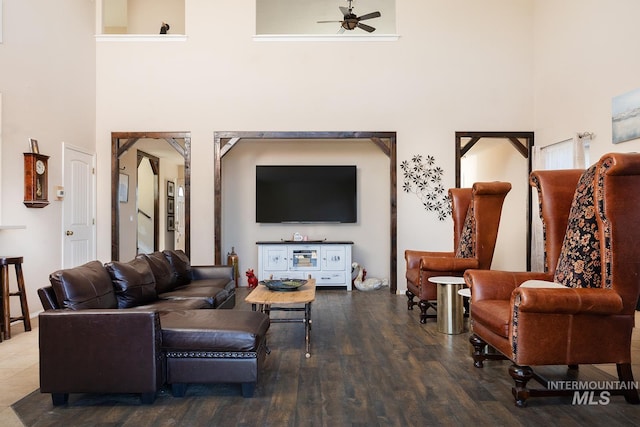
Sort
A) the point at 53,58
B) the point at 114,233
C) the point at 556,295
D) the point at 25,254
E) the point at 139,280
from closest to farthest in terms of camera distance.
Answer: the point at 556,295, the point at 139,280, the point at 25,254, the point at 53,58, the point at 114,233

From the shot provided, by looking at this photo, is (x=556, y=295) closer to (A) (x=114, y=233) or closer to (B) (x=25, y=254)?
(B) (x=25, y=254)

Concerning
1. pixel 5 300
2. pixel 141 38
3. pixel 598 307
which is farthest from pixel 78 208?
pixel 598 307

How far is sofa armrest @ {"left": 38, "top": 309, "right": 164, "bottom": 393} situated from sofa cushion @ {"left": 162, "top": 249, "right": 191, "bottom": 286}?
1.95m

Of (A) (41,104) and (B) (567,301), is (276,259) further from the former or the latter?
(B) (567,301)

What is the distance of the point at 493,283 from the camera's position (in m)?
3.06

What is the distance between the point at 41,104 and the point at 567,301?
5.64 metres

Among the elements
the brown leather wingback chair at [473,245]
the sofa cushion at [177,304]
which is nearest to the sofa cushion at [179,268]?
the sofa cushion at [177,304]

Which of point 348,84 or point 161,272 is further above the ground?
point 348,84

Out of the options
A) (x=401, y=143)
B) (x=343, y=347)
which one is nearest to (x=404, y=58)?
(x=401, y=143)

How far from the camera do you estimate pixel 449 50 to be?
639 cm

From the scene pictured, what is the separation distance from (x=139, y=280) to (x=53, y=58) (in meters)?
3.51

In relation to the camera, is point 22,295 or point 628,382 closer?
point 628,382

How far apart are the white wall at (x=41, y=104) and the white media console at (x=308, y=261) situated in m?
2.85

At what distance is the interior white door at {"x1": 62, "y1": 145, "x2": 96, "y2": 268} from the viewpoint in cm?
558
